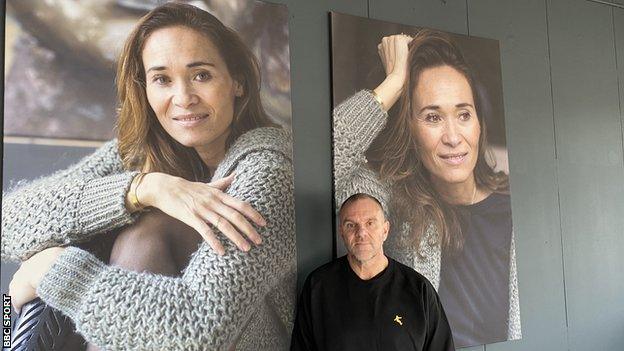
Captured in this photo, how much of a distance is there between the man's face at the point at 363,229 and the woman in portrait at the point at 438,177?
150 mm

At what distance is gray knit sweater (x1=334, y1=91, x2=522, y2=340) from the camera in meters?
2.17

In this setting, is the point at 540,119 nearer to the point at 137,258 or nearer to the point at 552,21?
the point at 552,21

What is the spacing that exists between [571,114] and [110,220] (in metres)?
2.29

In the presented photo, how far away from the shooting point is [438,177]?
240 centimetres

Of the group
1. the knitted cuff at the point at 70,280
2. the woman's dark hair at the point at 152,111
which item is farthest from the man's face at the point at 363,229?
the knitted cuff at the point at 70,280

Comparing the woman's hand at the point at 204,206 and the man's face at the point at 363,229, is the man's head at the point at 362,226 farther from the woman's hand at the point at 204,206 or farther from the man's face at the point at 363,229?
the woman's hand at the point at 204,206

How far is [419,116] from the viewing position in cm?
238

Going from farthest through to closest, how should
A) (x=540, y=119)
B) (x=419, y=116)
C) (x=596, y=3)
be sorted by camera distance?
(x=596, y=3) → (x=540, y=119) → (x=419, y=116)

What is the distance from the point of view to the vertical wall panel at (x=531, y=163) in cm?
261

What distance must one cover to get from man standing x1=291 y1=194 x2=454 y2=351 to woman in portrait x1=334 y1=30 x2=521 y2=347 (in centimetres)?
18

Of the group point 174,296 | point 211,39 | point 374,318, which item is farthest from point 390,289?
point 211,39

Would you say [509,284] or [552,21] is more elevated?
[552,21]

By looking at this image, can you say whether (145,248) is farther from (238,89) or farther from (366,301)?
(366,301)

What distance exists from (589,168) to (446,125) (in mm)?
982
